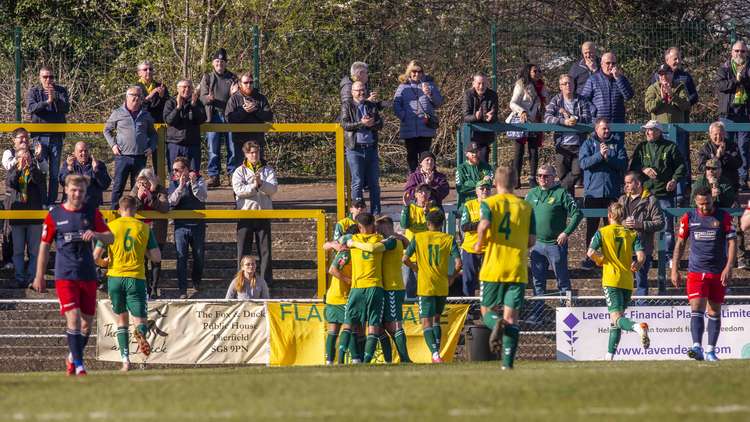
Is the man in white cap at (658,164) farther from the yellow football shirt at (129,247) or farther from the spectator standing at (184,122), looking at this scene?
the yellow football shirt at (129,247)

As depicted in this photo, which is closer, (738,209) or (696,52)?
(738,209)

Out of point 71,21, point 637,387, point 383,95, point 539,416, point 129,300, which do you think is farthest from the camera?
point 71,21

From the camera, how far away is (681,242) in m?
15.5

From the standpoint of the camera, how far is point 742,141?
2002 centimetres

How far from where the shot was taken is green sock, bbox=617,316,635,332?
594 inches

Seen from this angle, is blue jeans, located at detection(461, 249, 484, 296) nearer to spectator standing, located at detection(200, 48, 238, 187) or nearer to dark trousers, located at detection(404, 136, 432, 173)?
dark trousers, located at detection(404, 136, 432, 173)

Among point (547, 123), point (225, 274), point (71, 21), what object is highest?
point (71, 21)

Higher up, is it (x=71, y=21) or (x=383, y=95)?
(x=71, y=21)

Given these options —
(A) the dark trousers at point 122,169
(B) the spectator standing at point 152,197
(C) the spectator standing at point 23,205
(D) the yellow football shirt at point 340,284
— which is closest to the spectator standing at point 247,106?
(A) the dark trousers at point 122,169

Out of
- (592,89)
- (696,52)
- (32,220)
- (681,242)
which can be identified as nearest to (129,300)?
(32,220)

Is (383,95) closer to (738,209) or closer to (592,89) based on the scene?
(592,89)

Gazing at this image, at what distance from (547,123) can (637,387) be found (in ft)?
31.5

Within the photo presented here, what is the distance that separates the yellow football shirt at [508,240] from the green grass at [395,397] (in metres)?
1.33

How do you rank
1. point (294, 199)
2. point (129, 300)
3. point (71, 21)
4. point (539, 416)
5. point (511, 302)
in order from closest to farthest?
point (539, 416), point (511, 302), point (129, 300), point (294, 199), point (71, 21)
